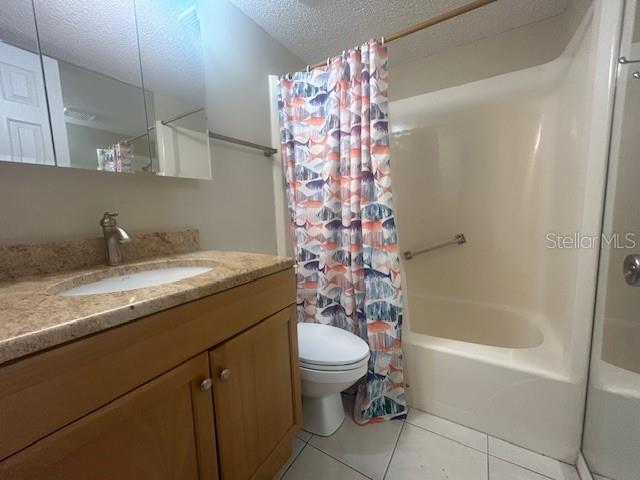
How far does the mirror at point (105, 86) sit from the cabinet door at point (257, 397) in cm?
72

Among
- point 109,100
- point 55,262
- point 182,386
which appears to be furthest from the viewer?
point 109,100

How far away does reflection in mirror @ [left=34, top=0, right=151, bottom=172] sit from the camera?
2.55ft

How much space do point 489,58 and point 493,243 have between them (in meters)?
1.17

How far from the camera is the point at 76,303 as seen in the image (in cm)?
51

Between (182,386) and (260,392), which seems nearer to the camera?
(182,386)

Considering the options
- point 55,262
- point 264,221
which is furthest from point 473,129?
point 55,262

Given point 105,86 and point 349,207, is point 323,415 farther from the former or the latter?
point 105,86

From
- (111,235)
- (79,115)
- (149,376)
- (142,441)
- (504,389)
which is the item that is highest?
(79,115)

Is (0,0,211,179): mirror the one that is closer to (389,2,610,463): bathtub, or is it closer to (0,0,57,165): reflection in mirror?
(0,0,57,165): reflection in mirror

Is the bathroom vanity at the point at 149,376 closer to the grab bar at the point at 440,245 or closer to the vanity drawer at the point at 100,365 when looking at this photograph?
→ the vanity drawer at the point at 100,365

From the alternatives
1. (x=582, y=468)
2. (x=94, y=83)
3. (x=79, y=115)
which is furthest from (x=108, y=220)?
(x=582, y=468)

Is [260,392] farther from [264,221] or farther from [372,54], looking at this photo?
[372,54]

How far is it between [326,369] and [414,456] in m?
0.53

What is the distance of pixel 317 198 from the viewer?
1373 mm
